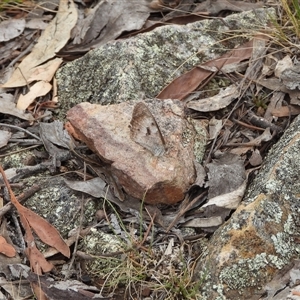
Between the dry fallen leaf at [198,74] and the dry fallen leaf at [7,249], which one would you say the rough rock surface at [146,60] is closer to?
the dry fallen leaf at [198,74]

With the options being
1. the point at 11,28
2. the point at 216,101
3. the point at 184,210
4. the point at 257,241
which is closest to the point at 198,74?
the point at 216,101

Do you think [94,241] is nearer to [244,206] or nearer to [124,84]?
[244,206]

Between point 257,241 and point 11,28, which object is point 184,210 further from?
point 11,28

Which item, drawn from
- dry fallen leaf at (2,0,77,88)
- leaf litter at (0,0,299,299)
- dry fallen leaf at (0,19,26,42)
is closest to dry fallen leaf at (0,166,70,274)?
leaf litter at (0,0,299,299)

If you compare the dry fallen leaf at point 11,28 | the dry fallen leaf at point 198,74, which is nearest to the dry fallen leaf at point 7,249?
the dry fallen leaf at point 198,74

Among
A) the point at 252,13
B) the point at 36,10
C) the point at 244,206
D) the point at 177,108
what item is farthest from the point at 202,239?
the point at 36,10

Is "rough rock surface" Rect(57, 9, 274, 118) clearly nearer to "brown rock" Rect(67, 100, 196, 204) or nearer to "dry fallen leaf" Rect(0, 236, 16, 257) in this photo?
"brown rock" Rect(67, 100, 196, 204)
